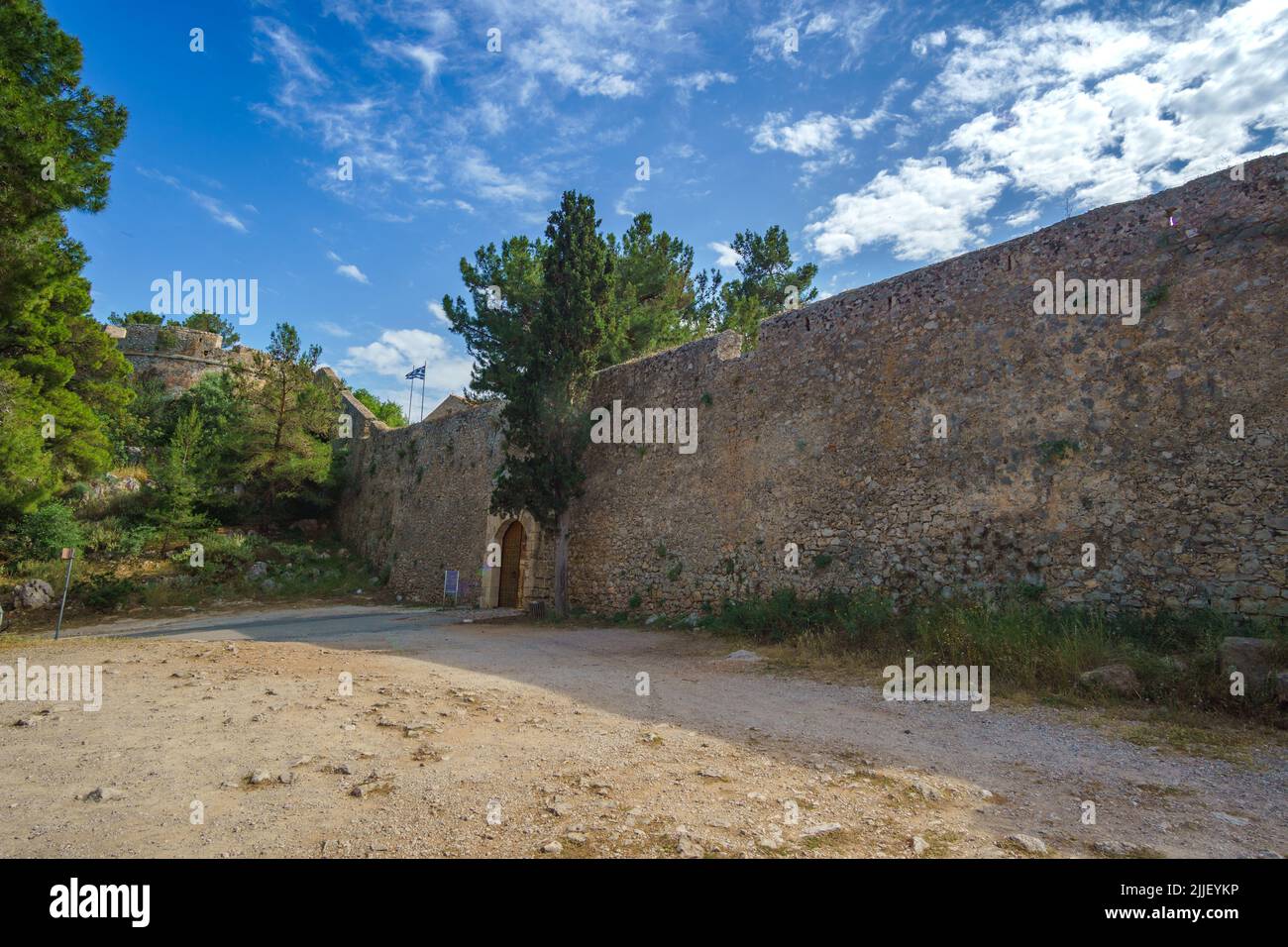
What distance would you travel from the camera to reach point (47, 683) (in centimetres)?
644

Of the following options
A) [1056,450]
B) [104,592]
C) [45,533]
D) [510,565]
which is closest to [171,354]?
[45,533]

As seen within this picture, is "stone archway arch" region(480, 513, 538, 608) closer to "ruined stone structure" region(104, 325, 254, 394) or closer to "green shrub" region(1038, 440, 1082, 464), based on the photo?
"green shrub" region(1038, 440, 1082, 464)

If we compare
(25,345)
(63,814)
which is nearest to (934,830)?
(63,814)

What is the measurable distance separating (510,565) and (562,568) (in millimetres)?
3135

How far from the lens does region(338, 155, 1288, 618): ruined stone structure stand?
666 cm

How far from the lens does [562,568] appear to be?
14.4m

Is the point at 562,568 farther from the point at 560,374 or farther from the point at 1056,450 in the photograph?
the point at 1056,450

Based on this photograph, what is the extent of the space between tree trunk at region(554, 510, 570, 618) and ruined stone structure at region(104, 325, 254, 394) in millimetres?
25706

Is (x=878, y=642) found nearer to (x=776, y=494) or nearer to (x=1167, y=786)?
(x=776, y=494)

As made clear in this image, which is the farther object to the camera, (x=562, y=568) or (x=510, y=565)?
(x=510, y=565)

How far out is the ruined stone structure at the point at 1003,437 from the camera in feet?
21.9

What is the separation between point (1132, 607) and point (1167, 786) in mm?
4147

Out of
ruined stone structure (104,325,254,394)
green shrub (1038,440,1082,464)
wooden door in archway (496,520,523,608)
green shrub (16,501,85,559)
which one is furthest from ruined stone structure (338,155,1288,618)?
ruined stone structure (104,325,254,394)

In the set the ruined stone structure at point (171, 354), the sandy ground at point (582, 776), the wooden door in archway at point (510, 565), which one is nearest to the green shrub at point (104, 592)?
the wooden door in archway at point (510, 565)
